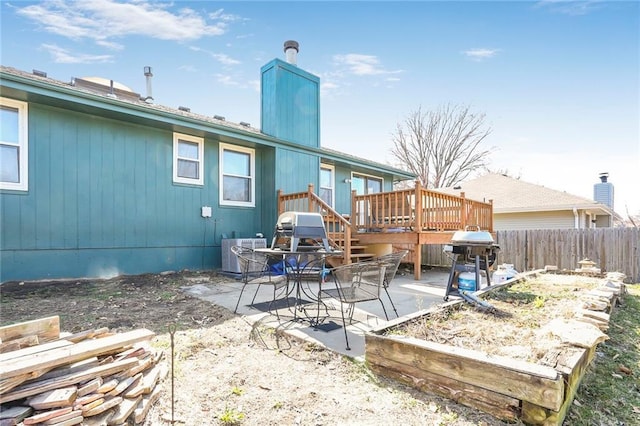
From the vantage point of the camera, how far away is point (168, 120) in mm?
6395

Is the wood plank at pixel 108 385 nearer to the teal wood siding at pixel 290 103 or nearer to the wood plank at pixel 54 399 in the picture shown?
the wood plank at pixel 54 399

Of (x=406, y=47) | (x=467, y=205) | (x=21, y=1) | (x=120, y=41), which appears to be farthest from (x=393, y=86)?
(x=21, y=1)

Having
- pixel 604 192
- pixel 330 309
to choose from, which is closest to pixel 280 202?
pixel 330 309

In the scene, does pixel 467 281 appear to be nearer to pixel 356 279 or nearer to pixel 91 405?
pixel 356 279

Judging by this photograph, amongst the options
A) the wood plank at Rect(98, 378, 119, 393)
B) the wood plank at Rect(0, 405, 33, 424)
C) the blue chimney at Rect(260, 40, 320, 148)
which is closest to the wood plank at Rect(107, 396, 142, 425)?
the wood plank at Rect(98, 378, 119, 393)

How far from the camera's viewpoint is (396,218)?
757 centimetres

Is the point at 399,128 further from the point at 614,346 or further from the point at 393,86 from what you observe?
the point at 614,346

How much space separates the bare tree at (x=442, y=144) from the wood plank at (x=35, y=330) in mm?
22786

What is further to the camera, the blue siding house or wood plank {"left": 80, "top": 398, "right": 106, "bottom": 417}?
the blue siding house

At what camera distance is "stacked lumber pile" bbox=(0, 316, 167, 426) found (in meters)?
1.60

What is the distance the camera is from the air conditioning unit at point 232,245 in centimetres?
695

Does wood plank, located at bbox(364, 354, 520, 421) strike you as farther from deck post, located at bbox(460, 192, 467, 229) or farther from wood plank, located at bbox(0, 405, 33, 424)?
deck post, located at bbox(460, 192, 467, 229)

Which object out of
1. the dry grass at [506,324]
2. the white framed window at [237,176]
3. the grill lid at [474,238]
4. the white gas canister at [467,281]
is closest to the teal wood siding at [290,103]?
the white framed window at [237,176]

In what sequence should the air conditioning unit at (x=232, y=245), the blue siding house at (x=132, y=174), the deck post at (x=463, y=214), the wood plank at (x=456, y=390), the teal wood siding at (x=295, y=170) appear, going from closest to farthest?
the wood plank at (x=456, y=390)
the blue siding house at (x=132, y=174)
the air conditioning unit at (x=232, y=245)
the deck post at (x=463, y=214)
the teal wood siding at (x=295, y=170)
